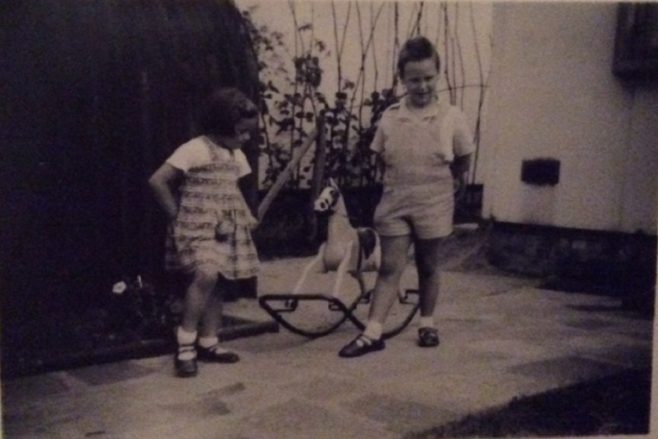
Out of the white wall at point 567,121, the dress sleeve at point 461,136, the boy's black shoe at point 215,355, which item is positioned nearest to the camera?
the boy's black shoe at point 215,355

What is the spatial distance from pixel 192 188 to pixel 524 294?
1.01m

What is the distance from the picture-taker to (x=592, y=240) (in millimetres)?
2082

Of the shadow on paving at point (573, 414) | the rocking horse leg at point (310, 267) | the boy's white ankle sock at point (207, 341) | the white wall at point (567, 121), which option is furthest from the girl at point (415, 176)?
the white wall at point (567, 121)

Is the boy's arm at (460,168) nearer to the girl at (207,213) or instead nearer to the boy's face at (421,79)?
the boy's face at (421,79)

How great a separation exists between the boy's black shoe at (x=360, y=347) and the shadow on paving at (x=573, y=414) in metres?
0.34

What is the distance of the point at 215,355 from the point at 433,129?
60 cm

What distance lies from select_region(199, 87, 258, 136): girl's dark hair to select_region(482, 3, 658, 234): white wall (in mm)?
751

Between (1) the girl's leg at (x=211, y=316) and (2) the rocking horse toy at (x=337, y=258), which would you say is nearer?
(1) the girl's leg at (x=211, y=316)

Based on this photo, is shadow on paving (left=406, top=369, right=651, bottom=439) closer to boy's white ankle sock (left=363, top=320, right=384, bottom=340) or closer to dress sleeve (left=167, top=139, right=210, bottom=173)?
boy's white ankle sock (left=363, top=320, right=384, bottom=340)

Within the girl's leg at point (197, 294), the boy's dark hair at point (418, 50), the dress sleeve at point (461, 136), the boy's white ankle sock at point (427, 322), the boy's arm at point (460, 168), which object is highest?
the boy's dark hair at point (418, 50)

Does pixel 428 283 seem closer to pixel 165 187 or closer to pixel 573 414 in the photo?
pixel 573 414

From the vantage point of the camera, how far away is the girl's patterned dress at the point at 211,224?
136 cm

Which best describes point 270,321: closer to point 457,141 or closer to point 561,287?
point 457,141

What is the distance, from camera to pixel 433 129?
1.49m
